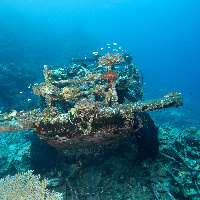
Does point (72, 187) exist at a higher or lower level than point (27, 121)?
lower

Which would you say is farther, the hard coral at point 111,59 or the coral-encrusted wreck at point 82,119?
the hard coral at point 111,59

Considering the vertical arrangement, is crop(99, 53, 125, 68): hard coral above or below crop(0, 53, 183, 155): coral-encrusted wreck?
above

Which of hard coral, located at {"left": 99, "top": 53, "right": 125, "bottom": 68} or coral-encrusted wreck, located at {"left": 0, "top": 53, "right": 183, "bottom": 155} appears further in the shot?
hard coral, located at {"left": 99, "top": 53, "right": 125, "bottom": 68}

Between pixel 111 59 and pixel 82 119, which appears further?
pixel 111 59

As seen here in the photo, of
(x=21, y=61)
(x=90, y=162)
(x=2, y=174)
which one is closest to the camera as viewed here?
(x=90, y=162)

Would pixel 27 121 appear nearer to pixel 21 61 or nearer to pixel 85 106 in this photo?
pixel 85 106

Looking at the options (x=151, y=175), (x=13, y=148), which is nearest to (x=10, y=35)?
(x=13, y=148)

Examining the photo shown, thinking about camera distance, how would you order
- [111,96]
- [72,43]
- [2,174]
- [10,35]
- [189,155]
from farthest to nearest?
[72,43]
[10,35]
[2,174]
[189,155]
[111,96]

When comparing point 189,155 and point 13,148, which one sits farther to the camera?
point 13,148

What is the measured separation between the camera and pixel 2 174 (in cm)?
768

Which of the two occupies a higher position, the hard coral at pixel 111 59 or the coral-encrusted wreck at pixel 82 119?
the hard coral at pixel 111 59

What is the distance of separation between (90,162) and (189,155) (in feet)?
16.9

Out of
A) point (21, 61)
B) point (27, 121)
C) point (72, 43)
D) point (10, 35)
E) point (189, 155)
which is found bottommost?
point (189, 155)

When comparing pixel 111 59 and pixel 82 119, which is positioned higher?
pixel 111 59
